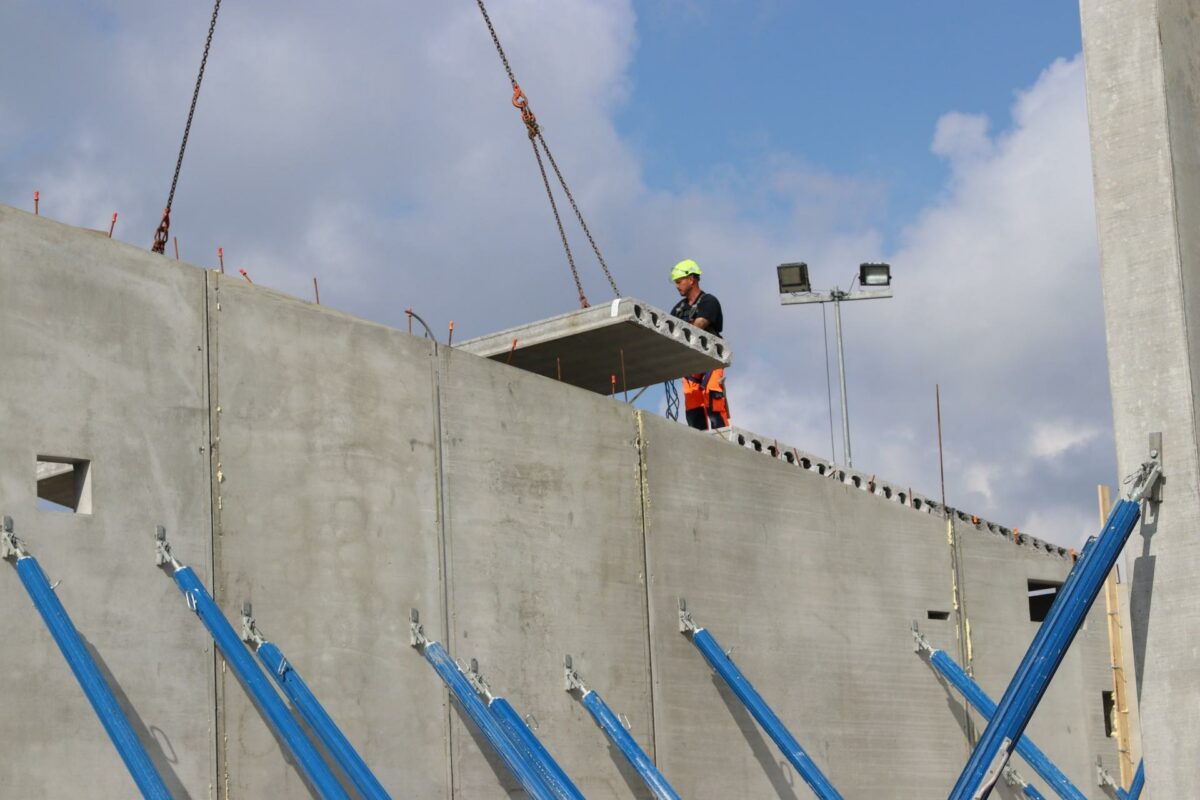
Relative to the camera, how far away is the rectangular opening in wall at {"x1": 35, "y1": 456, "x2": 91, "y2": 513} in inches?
501

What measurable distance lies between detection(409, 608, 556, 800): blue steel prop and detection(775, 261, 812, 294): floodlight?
→ 34.6 ft

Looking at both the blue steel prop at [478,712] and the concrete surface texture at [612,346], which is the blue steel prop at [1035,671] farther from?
the concrete surface texture at [612,346]

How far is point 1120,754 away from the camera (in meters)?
21.3

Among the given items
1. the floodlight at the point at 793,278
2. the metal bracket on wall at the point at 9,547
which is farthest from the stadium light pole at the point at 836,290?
the metal bracket on wall at the point at 9,547

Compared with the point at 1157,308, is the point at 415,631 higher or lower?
lower

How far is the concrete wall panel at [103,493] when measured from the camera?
12.1m

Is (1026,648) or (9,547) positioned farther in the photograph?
(1026,648)

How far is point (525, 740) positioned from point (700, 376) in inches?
268

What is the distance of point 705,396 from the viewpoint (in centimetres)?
2014

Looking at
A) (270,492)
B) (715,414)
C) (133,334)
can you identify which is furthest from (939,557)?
(133,334)

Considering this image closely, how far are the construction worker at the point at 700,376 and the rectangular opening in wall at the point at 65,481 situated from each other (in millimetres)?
6843

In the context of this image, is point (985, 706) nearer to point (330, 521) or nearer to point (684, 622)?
point (684, 622)

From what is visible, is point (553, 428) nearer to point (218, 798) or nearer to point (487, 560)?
point (487, 560)

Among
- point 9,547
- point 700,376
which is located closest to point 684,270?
point 700,376
